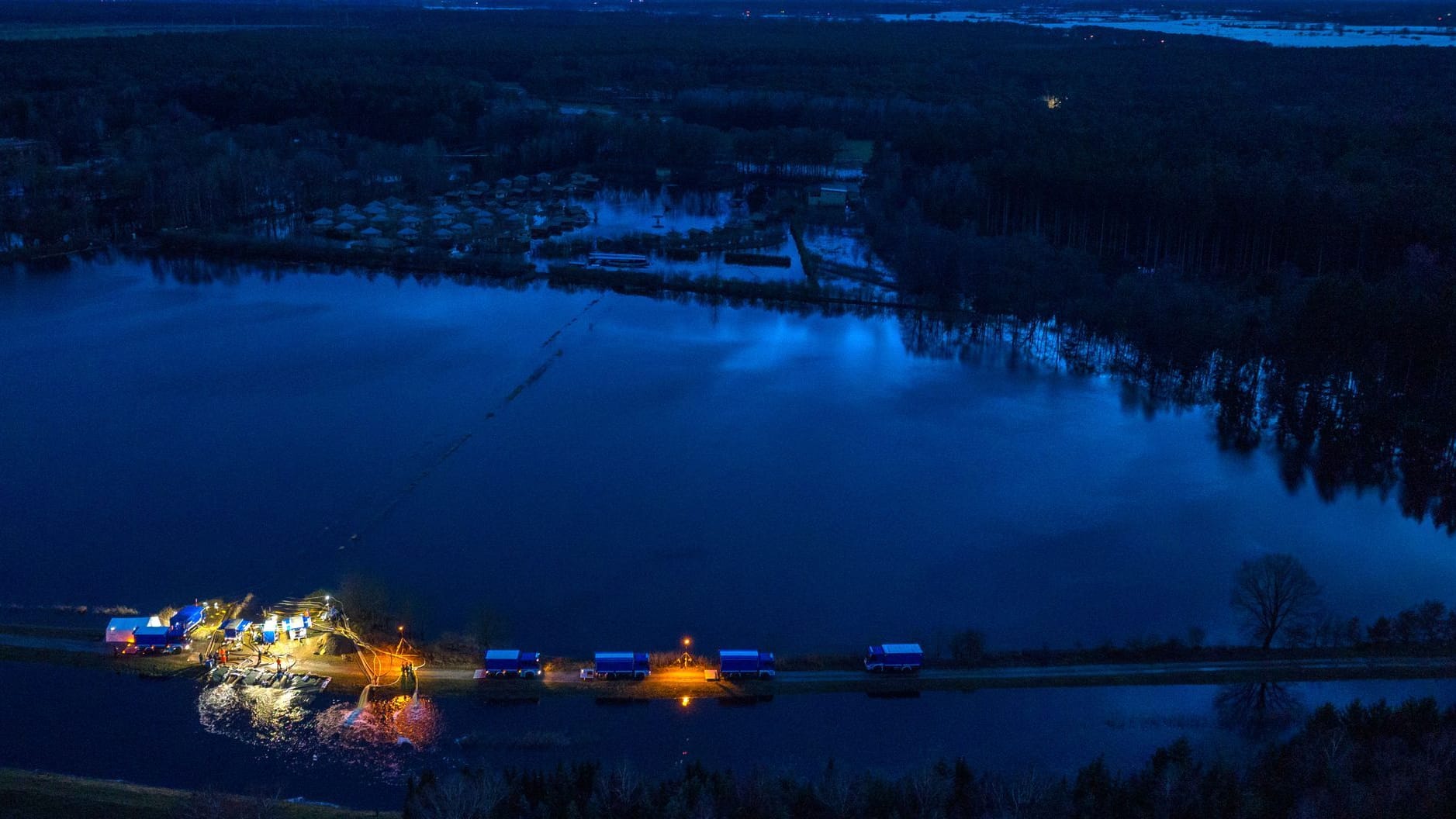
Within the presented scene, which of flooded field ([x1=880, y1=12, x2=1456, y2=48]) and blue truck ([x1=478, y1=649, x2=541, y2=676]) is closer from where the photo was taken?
blue truck ([x1=478, y1=649, x2=541, y2=676])

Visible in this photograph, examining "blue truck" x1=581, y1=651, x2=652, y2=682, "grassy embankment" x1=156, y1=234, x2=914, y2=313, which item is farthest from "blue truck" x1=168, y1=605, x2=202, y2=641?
"grassy embankment" x1=156, y1=234, x2=914, y2=313

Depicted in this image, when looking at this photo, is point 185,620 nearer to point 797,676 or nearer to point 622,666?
point 622,666

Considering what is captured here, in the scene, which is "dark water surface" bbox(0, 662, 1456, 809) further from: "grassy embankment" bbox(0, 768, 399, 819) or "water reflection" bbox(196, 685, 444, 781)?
"grassy embankment" bbox(0, 768, 399, 819)

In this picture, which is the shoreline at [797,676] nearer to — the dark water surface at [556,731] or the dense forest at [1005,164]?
the dark water surface at [556,731]

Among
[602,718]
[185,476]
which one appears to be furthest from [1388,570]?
[185,476]

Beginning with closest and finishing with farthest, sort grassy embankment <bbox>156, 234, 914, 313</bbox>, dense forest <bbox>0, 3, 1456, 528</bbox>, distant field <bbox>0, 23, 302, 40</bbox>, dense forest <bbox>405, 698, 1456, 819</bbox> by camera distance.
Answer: dense forest <bbox>405, 698, 1456, 819</bbox> → dense forest <bbox>0, 3, 1456, 528</bbox> → grassy embankment <bbox>156, 234, 914, 313</bbox> → distant field <bbox>0, 23, 302, 40</bbox>

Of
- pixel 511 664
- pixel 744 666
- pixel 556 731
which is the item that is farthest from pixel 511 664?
pixel 744 666

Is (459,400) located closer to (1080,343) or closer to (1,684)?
(1,684)

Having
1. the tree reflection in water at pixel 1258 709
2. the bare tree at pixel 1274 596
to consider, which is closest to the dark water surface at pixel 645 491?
the bare tree at pixel 1274 596
